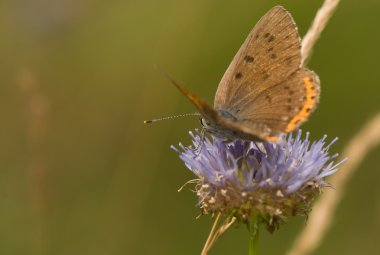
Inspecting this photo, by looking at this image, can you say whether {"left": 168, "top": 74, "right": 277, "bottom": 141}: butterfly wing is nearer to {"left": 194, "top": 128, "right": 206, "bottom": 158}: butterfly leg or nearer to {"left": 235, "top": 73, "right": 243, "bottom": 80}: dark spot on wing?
{"left": 194, "top": 128, "right": 206, "bottom": 158}: butterfly leg

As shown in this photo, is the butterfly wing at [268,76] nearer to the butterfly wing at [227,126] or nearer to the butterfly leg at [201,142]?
the butterfly wing at [227,126]

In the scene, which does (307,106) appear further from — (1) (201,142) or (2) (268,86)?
(1) (201,142)

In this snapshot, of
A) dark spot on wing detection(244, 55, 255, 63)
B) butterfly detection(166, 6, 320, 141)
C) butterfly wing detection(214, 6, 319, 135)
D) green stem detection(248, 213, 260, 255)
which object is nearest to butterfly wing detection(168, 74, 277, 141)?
butterfly detection(166, 6, 320, 141)

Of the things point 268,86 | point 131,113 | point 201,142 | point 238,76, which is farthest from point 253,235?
point 131,113

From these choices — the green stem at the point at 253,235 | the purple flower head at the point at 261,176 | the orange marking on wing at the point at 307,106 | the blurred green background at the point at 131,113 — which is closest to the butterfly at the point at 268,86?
the orange marking on wing at the point at 307,106

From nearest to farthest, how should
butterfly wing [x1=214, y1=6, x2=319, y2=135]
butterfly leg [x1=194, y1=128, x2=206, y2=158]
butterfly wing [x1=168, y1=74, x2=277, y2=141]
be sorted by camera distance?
butterfly wing [x1=168, y1=74, x2=277, y2=141], butterfly wing [x1=214, y1=6, x2=319, y2=135], butterfly leg [x1=194, y1=128, x2=206, y2=158]

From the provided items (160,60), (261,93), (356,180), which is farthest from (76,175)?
(261,93)
